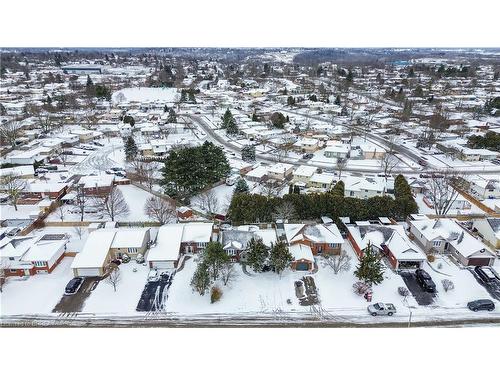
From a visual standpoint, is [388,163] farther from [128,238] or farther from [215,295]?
[128,238]

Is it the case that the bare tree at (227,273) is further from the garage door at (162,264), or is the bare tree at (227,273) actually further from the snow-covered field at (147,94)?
the snow-covered field at (147,94)

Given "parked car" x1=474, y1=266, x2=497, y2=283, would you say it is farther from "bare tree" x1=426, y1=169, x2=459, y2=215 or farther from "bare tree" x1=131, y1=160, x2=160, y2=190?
"bare tree" x1=131, y1=160, x2=160, y2=190

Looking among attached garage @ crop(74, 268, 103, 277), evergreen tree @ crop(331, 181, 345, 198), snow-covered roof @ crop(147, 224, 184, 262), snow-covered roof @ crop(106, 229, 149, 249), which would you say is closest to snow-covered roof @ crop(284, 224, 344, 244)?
evergreen tree @ crop(331, 181, 345, 198)

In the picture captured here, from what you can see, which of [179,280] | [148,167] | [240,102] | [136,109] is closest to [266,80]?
[240,102]

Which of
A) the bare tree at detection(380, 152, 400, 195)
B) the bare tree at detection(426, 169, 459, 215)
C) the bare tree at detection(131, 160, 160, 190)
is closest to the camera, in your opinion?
the bare tree at detection(426, 169, 459, 215)

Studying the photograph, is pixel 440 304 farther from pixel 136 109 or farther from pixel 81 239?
pixel 136 109

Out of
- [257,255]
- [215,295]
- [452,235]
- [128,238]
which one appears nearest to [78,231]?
[128,238]
